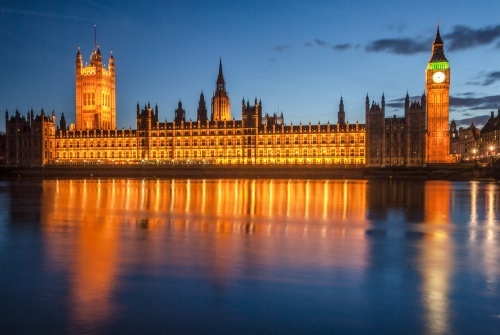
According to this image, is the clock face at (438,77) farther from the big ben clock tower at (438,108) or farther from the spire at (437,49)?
the spire at (437,49)

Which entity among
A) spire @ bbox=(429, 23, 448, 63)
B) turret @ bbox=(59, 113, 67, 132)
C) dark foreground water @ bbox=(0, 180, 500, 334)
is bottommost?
dark foreground water @ bbox=(0, 180, 500, 334)

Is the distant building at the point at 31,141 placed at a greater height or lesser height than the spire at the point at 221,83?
lesser

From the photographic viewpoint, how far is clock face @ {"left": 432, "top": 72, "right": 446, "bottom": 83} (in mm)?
91062

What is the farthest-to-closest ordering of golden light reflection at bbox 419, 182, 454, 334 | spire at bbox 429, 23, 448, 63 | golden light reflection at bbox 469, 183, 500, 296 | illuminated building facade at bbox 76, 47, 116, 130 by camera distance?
illuminated building facade at bbox 76, 47, 116, 130
spire at bbox 429, 23, 448, 63
golden light reflection at bbox 469, 183, 500, 296
golden light reflection at bbox 419, 182, 454, 334

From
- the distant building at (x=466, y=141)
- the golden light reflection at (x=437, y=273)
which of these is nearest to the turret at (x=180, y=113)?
the distant building at (x=466, y=141)

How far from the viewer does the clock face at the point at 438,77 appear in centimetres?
9106

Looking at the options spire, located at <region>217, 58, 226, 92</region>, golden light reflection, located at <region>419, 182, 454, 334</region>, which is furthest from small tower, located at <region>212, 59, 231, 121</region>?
golden light reflection, located at <region>419, 182, 454, 334</region>

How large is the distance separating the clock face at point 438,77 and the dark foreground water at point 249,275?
74.8 meters

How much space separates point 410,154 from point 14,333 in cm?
8236

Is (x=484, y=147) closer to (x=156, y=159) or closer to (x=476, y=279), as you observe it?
(x=156, y=159)

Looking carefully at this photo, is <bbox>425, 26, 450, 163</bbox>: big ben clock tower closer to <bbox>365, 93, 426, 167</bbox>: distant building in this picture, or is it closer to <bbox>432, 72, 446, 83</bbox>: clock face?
<bbox>432, 72, 446, 83</bbox>: clock face

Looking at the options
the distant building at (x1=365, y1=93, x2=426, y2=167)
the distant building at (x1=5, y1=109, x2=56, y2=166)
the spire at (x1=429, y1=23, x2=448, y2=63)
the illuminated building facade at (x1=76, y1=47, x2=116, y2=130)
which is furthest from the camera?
the illuminated building facade at (x1=76, y1=47, x2=116, y2=130)

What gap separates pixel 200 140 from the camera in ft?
313

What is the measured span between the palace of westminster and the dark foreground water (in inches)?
2574
